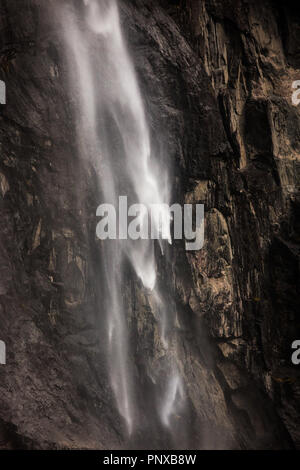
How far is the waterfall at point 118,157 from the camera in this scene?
715 centimetres

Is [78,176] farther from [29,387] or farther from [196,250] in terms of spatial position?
[29,387]

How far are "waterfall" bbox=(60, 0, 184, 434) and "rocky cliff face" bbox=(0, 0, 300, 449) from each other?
19cm

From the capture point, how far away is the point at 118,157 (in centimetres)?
741

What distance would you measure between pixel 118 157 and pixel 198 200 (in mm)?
1605

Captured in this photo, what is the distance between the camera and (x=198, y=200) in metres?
7.34

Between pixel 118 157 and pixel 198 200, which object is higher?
pixel 118 157

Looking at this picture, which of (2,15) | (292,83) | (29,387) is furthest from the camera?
(292,83)

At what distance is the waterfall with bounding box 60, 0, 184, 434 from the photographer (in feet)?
23.5

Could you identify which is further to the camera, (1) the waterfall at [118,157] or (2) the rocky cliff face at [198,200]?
(1) the waterfall at [118,157]

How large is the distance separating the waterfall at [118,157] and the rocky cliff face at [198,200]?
190 millimetres

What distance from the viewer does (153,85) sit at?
733cm

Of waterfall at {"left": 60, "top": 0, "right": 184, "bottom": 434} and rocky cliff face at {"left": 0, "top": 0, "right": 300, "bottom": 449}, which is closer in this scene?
rocky cliff face at {"left": 0, "top": 0, "right": 300, "bottom": 449}

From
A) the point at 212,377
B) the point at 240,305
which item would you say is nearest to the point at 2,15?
the point at 240,305
